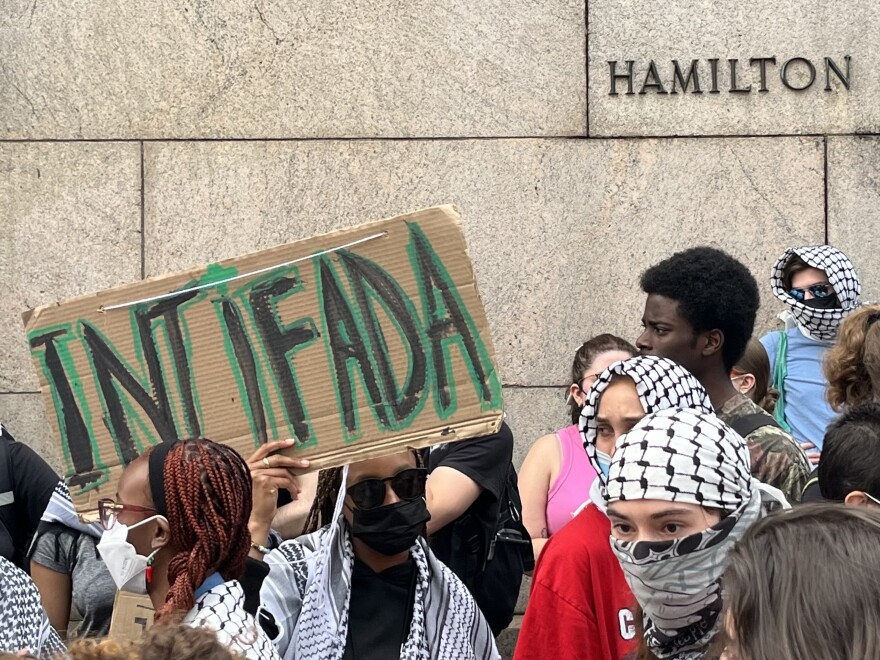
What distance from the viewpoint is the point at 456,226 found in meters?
3.48

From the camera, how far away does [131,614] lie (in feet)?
9.85

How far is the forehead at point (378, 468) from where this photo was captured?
368 cm

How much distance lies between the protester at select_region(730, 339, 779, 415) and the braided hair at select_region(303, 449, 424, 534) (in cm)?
195

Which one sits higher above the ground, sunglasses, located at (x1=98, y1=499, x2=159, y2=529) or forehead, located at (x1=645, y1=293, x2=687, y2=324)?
forehead, located at (x1=645, y1=293, x2=687, y2=324)

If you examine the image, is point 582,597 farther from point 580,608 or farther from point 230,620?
point 230,620

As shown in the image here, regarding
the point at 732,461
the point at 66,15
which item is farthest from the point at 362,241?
the point at 66,15

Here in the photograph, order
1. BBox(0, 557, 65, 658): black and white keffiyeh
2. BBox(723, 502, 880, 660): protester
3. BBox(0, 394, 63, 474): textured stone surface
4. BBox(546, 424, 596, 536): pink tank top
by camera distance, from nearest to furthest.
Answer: BBox(723, 502, 880, 660): protester → BBox(0, 557, 65, 658): black and white keffiyeh → BBox(546, 424, 596, 536): pink tank top → BBox(0, 394, 63, 474): textured stone surface

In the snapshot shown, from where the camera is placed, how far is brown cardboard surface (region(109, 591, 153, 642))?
9.77ft

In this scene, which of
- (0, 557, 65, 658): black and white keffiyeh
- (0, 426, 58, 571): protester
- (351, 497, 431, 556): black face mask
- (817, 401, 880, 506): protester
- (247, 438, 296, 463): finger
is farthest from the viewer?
(0, 426, 58, 571): protester

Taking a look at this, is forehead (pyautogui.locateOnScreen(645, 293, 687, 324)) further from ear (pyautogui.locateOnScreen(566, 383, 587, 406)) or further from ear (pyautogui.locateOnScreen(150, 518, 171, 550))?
ear (pyautogui.locateOnScreen(150, 518, 171, 550))

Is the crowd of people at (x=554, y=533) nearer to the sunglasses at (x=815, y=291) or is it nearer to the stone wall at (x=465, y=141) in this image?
the sunglasses at (x=815, y=291)

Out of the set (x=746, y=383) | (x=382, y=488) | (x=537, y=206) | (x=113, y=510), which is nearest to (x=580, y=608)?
(x=382, y=488)

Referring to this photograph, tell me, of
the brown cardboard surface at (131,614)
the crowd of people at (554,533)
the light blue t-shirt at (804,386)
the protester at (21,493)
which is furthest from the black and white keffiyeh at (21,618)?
the light blue t-shirt at (804,386)

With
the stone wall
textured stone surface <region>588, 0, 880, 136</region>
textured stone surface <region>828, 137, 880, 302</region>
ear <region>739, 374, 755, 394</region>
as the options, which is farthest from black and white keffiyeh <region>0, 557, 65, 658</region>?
textured stone surface <region>828, 137, 880, 302</region>
